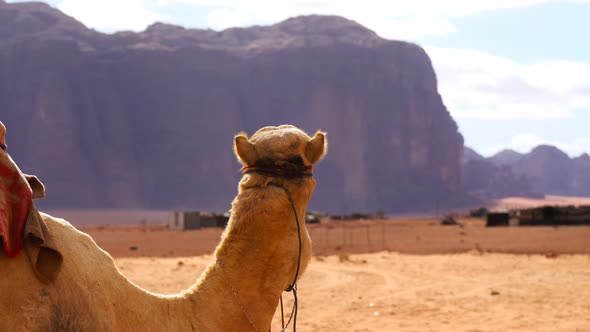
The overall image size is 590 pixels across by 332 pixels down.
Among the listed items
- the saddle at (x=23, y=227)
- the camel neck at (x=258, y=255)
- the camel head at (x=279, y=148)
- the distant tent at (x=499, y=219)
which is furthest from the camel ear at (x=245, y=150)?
the distant tent at (x=499, y=219)

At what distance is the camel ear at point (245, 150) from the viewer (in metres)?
3.46

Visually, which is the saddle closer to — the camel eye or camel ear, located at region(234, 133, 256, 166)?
camel ear, located at region(234, 133, 256, 166)

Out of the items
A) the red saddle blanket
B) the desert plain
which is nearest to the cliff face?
the desert plain

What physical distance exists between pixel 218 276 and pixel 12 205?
1000 mm

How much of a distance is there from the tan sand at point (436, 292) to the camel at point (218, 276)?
28.1ft

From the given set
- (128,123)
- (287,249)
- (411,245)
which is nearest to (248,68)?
(128,123)

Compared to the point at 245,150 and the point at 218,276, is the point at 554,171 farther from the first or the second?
the point at 218,276

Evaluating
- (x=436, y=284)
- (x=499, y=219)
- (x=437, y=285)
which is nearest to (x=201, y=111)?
(x=499, y=219)

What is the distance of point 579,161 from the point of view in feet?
601

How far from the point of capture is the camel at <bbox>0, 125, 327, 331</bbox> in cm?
254

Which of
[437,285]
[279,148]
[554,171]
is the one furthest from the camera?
[554,171]

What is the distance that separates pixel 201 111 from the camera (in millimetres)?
101188

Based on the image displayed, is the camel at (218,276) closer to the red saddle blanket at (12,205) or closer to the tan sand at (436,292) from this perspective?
the red saddle blanket at (12,205)

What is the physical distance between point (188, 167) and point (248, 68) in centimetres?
1865
